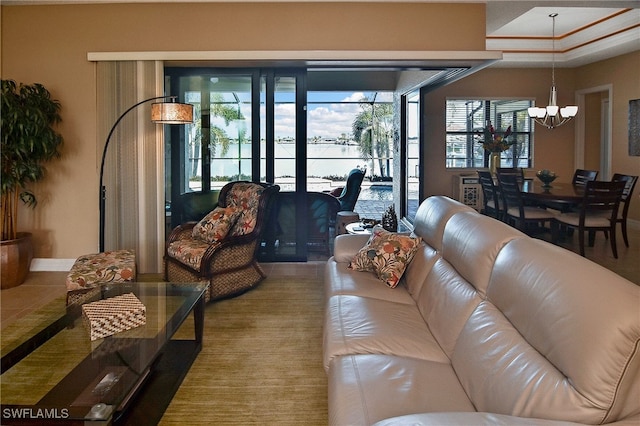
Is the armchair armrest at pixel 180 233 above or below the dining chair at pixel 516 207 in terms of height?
below

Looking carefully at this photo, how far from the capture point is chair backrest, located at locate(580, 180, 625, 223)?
5.28 metres

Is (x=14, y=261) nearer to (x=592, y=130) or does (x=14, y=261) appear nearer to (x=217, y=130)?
(x=217, y=130)

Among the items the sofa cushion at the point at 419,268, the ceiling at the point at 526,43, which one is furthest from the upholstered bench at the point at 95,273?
the ceiling at the point at 526,43

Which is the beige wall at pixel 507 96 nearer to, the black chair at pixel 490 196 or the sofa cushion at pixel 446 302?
the black chair at pixel 490 196

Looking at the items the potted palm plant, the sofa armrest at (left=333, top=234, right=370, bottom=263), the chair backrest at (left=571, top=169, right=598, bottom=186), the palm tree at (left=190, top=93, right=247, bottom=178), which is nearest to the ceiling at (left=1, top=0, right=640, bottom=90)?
the palm tree at (left=190, top=93, right=247, bottom=178)

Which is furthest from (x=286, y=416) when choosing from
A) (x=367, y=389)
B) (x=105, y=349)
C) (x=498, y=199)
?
(x=498, y=199)

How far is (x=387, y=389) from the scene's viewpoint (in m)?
1.71

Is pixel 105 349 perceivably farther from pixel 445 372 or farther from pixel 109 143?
pixel 109 143

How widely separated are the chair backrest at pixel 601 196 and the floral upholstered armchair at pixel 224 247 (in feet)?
11.4

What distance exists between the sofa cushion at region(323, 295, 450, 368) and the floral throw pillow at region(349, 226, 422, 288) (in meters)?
0.39

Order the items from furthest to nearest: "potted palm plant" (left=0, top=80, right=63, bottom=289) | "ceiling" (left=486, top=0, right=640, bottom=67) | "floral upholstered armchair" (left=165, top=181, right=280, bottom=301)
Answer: "ceiling" (left=486, top=0, right=640, bottom=67) < "potted palm plant" (left=0, top=80, right=63, bottom=289) < "floral upholstered armchair" (left=165, top=181, right=280, bottom=301)

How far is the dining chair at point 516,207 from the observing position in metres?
5.89

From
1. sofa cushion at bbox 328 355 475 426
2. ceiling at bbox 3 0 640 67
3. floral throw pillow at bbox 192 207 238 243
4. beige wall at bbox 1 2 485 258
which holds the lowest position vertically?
sofa cushion at bbox 328 355 475 426

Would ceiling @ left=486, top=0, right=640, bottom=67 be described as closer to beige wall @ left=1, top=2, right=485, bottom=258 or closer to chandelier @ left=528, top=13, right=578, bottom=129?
chandelier @ left=528, top=13, right=578, bottom=129
